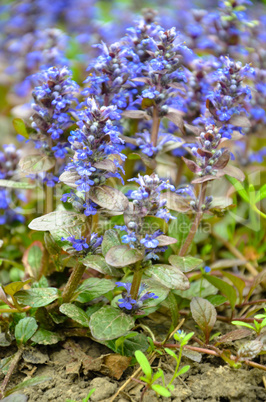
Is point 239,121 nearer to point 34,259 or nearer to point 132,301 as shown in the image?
point 132,301

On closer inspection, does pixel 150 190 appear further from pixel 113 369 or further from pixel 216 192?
pixel 216 192

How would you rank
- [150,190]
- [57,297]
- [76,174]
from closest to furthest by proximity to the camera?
1. [150,190]
2. [76,174]
3. [57,297]

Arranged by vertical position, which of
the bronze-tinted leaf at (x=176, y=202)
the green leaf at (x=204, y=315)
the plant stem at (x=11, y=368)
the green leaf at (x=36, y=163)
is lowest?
the plant stem at (x=11, y=368)

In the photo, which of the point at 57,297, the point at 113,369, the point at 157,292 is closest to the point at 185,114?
the point at 157,292

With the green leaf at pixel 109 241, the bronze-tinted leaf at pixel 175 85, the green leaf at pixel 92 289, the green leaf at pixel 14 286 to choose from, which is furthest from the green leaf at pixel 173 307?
the bronze-tinted leaf at pixel 175 85

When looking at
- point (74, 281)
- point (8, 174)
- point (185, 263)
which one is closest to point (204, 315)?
point (185, 263)

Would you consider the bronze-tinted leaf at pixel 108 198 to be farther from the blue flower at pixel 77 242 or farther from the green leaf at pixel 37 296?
the green leaf at pixel 37 296
